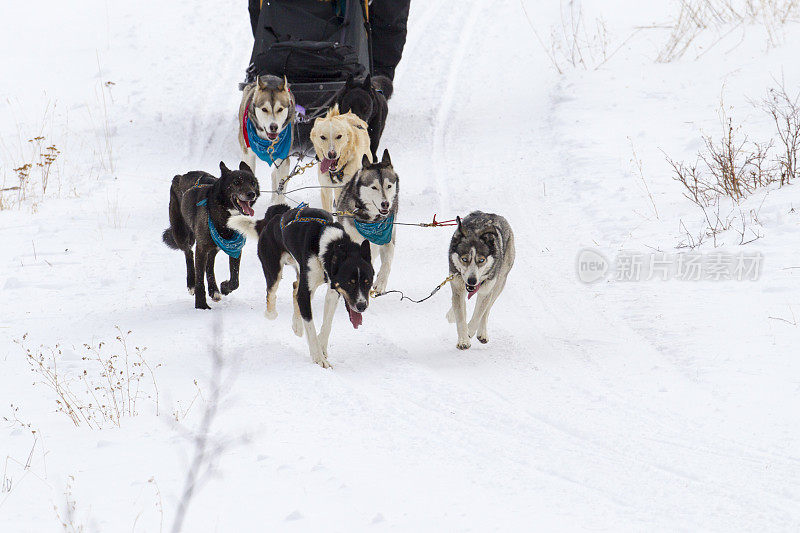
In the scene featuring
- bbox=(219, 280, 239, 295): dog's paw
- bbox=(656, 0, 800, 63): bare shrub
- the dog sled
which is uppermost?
bbox=(656, 0, 800, 63): bare shrub

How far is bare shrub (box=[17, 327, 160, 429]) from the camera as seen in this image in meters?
4.06

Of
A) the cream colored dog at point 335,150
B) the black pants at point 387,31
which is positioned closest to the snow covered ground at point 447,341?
the black pants at point 387,31

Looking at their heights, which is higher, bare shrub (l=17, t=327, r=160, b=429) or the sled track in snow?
the sled track in snow

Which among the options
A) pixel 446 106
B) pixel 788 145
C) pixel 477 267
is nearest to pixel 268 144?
pixel 477 267

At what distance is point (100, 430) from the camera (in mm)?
3936

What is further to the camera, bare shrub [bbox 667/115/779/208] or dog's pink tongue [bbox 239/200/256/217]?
bare shrub [bbox 667/115/779/208]

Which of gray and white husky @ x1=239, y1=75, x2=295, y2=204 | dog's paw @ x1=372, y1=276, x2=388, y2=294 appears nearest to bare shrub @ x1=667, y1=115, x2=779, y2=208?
dog's paw @ x1=372, y1=276, x2=388, y2=294

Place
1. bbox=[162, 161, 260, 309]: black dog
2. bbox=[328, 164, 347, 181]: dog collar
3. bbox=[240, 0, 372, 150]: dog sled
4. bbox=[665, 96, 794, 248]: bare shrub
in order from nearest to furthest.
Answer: bbox=[162, 161, 260, 309]: black dog
bbox=[665, 96, 794, 248]: bare shrub
bbox=[328, 164, 347, 181]: dog collar
bbox=[240, 0, 372, 150]: dog sled

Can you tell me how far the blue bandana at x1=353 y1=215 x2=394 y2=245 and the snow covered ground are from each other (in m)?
0.51

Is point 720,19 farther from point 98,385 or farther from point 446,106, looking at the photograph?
point 98,385

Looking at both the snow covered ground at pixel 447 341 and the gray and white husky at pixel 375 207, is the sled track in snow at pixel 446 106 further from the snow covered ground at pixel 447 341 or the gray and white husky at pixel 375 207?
the gray and white husky at pixel 375 207

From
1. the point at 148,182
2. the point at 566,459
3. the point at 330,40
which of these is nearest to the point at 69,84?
the point at 148,182

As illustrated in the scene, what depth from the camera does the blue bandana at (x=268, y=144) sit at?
8016 millimetres

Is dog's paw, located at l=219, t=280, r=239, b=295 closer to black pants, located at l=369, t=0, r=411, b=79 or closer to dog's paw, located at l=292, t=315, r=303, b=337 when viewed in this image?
dog's paw, located at l=292, t=315, r=303, b=337
